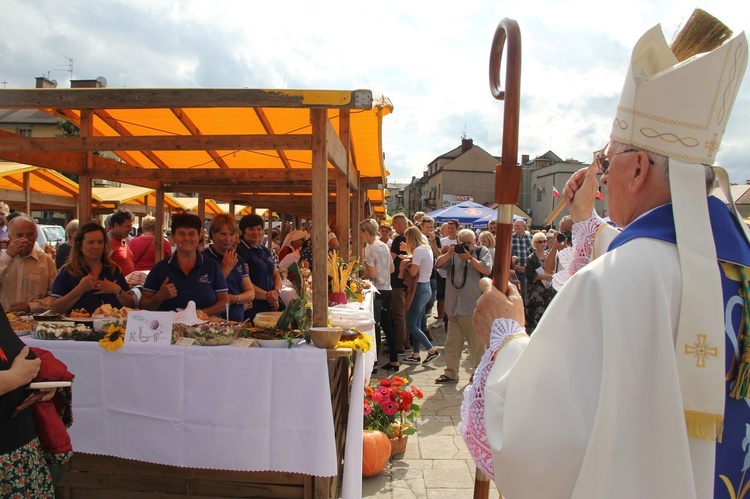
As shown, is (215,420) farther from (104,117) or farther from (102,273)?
(104,117)

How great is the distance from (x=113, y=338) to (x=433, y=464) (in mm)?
2667

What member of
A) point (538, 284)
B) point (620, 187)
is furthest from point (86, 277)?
point (538, 284)

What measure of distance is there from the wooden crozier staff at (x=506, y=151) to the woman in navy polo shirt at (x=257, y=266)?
4034mm

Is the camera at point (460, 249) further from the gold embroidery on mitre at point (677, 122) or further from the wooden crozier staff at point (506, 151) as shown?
the gold embroidery on mitre at point (677, 122)

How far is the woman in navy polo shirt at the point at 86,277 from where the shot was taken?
411 centimetres

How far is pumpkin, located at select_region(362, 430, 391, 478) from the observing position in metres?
4.12

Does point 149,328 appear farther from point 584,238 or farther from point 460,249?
point 460,249

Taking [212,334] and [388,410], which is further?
→ [388,410]

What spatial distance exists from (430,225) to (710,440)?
27.2 ft

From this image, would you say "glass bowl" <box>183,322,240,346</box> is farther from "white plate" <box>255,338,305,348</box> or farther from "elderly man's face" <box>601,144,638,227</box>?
"elderly man's face" <box>601,144,638,227</box>

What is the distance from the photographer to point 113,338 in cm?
340

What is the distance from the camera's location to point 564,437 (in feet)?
3.99

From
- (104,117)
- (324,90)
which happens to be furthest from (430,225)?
(324,90)

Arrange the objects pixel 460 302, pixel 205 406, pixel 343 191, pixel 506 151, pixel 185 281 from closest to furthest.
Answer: pixel 506 151 → pixel 205 406 → pixel 185 281 → pixel 343 191 → pixel 460 302
